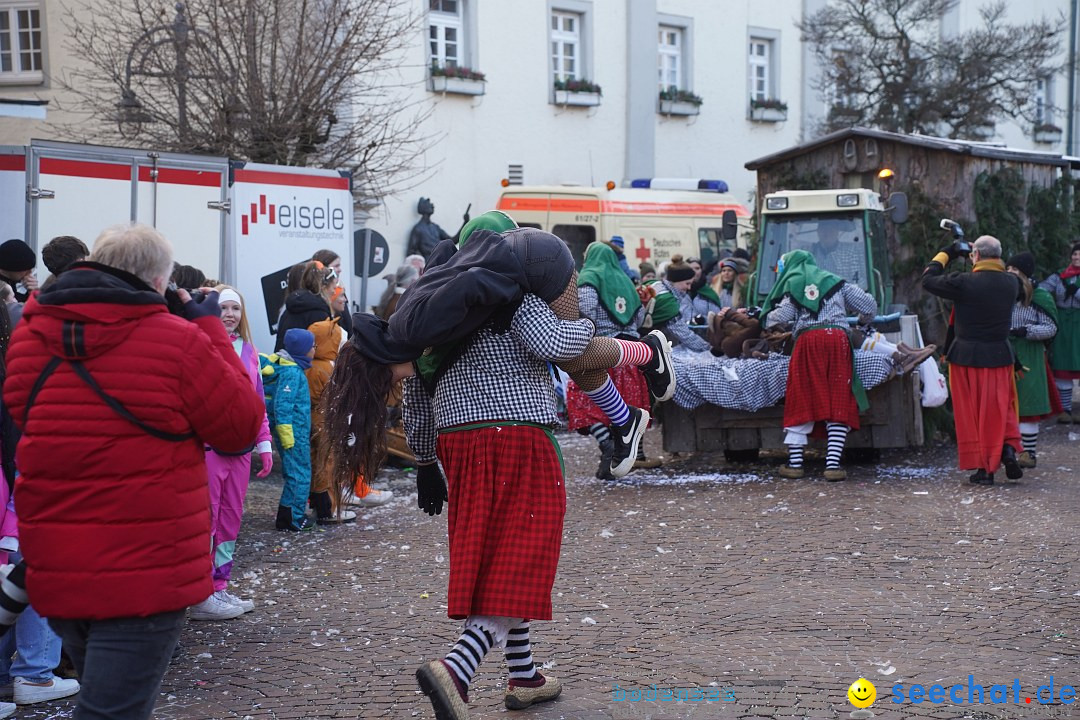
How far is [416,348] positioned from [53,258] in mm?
2515

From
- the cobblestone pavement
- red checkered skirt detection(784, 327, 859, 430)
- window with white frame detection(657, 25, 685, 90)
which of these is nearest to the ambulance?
window with white frame detection(657, 25, 685, 90)

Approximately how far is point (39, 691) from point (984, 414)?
741cm

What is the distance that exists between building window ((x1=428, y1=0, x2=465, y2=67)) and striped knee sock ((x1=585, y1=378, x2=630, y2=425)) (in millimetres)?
17772

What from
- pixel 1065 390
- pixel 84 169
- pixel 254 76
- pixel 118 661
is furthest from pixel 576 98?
pixel 118 661

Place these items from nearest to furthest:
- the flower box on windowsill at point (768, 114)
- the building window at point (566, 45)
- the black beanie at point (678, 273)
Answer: the black beanie at point (678, 273) < the building window at point (566, 45) < the flower box on windowsill at point (768, 114)

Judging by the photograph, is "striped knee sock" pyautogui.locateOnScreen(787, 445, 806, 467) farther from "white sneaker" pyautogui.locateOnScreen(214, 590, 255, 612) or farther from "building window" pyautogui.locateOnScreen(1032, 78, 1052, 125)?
"building window" pyautogui.locateOnScreen(1032, 78, 1052, 125)

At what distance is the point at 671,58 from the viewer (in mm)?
26297

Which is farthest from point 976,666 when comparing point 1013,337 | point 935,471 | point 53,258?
point 1013,337

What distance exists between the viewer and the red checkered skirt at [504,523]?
465cm

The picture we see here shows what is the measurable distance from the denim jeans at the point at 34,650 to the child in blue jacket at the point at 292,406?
3071 millimetres

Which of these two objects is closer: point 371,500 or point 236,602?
point 236,602

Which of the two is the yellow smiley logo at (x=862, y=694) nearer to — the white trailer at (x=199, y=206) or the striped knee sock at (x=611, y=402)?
the striped knee sock at (x=611, y=402)

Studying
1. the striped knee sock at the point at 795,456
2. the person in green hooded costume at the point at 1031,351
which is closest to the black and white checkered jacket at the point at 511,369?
the striped knee sock at the point at 795,456

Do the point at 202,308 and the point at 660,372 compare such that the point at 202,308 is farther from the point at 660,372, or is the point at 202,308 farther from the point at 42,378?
the point at 660,372
